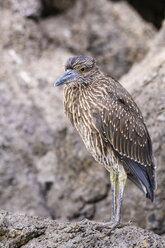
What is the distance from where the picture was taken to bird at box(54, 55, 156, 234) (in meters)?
5.09

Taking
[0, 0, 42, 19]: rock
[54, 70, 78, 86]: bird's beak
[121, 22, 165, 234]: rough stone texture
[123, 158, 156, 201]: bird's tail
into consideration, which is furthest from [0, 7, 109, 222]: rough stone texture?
[54, 70, 78, 86]: bird's beak

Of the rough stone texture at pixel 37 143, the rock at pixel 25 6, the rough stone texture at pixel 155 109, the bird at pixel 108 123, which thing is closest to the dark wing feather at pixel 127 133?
the bird at pixel 108 123

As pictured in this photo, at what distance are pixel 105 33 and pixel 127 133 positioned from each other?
4.91 meters

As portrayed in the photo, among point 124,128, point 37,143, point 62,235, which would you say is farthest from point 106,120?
point 37,143

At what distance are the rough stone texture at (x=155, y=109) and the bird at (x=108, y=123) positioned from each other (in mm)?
1049

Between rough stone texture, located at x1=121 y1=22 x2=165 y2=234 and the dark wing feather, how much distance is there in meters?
0.99

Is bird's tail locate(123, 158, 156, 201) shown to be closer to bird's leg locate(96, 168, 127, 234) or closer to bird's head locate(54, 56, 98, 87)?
bird's leg locate(96, 168, 127, 234)

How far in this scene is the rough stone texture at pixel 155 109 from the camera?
6395 millimetres

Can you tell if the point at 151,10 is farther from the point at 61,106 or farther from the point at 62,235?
the point at 62,235

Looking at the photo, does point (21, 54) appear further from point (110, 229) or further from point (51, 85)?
point (110, 229)

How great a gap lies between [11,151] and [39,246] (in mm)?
3963

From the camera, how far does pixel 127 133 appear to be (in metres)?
5.31

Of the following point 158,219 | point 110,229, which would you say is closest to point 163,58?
point 158,219

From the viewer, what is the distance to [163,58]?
7.33 metres
